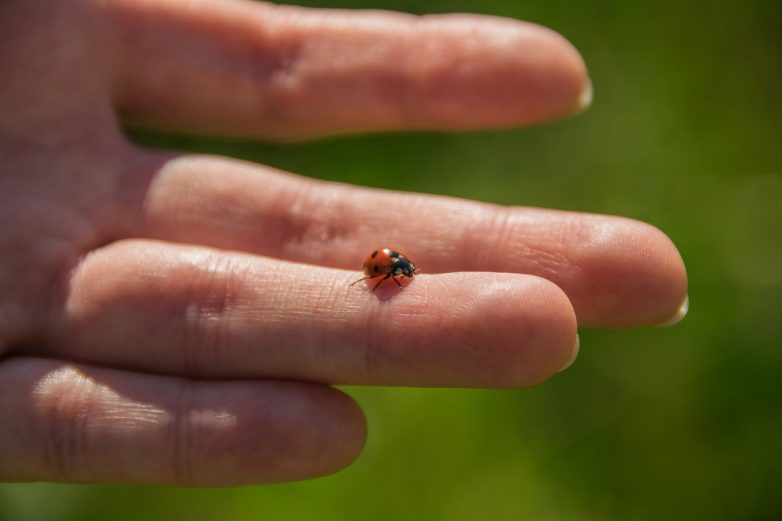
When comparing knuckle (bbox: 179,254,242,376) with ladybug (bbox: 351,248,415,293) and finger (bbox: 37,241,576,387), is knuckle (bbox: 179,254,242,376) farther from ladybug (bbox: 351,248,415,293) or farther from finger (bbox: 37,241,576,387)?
ladybug (bbox: 351,248,415,293)

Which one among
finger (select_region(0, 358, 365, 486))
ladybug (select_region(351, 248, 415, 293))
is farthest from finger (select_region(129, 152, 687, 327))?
finger (select_region(0, 358, 365, 486))

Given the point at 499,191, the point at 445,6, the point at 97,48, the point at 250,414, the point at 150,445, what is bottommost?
the point at 150,445

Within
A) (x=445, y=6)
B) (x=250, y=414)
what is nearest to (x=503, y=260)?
(x=250, y=414)

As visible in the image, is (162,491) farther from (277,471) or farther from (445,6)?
(445,6)

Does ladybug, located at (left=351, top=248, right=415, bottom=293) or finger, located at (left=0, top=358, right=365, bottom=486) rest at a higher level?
ladybug, located at (left=351, top=248, right=415, bottom=293)

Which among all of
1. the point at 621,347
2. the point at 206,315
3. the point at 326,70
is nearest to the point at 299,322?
the point at 206,315

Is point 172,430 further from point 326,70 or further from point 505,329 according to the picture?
point 326,70
